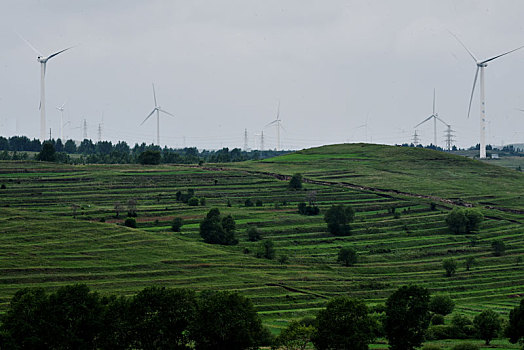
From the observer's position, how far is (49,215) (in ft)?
516

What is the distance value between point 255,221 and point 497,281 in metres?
60.6

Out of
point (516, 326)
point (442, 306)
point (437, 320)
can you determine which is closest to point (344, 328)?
point (516, 326)

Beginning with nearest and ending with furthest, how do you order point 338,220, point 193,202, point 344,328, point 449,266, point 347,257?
point 344,328, point 449,266, point 347,257, point 338,220, point 193,202

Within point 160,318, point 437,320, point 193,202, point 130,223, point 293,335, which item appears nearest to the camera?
point 293,335

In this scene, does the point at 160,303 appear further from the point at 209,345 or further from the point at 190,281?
the point at 190,281

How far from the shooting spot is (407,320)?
78812mm

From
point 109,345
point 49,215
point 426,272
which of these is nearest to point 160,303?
point 109,345

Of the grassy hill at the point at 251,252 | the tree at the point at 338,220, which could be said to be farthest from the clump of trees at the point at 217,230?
the tree at the point at 338,220

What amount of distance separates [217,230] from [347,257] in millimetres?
29482

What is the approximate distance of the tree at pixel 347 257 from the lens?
5586 inches

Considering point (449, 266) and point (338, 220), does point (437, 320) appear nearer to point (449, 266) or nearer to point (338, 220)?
point (449, 266)

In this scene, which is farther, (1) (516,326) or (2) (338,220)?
(2) (338,220)

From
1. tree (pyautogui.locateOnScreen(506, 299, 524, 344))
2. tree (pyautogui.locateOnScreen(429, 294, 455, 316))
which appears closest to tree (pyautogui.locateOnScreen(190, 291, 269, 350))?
tree (pyautogui.locateOnScreen(506, 299, 524, 344))

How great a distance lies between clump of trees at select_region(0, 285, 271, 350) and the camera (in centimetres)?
7381
